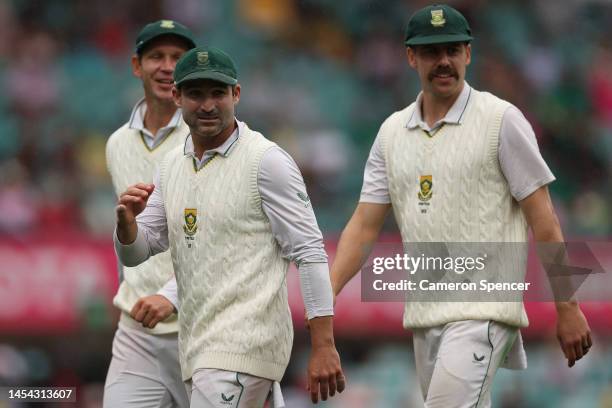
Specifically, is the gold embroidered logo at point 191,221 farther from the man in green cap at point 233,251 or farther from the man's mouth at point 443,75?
the man's mouth at point 443,75

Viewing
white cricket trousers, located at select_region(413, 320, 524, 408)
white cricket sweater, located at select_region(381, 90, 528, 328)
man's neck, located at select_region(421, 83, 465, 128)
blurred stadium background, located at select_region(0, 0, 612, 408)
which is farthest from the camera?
blurred stadium background, located at select_region(0, 0, 612, 408)

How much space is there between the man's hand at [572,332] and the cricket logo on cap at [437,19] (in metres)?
1.47

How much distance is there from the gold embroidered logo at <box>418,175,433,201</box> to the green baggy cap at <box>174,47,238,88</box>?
3.82 feet

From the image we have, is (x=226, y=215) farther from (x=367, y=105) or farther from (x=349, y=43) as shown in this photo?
(x=349, y=43)

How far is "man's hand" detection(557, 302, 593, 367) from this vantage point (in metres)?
6.58

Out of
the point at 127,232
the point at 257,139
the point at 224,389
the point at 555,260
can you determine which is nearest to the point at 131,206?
the point at 127,232

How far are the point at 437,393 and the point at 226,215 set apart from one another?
131cm

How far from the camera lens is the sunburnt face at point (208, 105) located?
20.7ft

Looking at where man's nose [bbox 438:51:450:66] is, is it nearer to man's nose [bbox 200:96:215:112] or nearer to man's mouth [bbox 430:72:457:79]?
man's mouth [bbox 430:72:457:79]

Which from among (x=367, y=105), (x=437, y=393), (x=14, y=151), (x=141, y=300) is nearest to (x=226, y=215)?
(x=141, y=300)

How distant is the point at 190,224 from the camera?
6.39 m

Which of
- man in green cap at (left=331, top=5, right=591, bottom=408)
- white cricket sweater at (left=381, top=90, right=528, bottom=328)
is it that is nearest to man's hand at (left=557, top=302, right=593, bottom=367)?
man in green cap at (left=331, top=5, right=591, bottom=408)

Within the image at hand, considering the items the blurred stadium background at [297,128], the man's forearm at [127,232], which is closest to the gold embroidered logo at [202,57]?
the man's forearm at [127,232]

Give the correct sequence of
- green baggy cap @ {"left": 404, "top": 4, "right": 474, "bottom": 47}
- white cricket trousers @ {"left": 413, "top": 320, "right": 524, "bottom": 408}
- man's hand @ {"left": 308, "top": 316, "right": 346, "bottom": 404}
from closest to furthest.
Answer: man's hand @ {"left": 308, "top": 316, "right": 346, "bottom": 404} → white cricket trousers @ {"left": 413, "top": 320, "right": 524, "bottom": 408} → green baggy cap @ {"left": 404, "top": 4, "right": 474, "bottom": 47}
